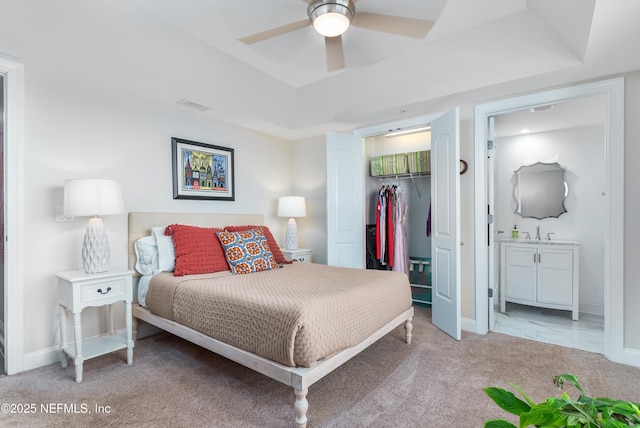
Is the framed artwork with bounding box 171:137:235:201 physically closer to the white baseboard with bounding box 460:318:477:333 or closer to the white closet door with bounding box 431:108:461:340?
the white closet door with bounding box 431:108:461:340

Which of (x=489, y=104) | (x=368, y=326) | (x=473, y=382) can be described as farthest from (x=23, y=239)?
(x=489, y=104)

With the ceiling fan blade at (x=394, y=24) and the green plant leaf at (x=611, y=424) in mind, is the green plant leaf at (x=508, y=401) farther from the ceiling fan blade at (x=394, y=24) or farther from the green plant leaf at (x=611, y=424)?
the ceiling fan blade at (x=394, y=24)

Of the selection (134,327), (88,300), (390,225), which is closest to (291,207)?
(390,225)

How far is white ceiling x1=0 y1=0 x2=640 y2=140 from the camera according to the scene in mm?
1678

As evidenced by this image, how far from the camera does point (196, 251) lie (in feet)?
9.21

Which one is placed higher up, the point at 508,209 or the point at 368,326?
the point at 508,209

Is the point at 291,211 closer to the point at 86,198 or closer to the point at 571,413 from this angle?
the point at 86,198

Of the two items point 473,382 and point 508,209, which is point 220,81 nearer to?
point 473,382

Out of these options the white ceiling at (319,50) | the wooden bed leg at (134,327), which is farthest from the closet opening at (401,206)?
the wooden bed leg at (134,327)

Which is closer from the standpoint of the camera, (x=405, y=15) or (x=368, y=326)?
(x=405, y=15)

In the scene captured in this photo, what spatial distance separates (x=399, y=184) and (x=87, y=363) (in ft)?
13.1

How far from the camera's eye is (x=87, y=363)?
2449 mm

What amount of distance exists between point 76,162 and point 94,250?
82 cm

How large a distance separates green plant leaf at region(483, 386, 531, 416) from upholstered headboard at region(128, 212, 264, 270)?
3.05 m
